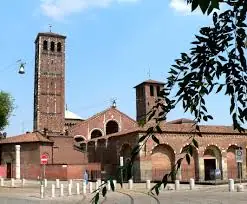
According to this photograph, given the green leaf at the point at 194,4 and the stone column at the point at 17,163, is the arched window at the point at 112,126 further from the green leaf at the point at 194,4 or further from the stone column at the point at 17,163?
the green leaf at the point at 194,4

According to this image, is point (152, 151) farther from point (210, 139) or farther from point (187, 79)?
point (187, 79)

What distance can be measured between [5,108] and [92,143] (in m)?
13.1

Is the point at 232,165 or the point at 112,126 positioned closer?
the point at 232,165

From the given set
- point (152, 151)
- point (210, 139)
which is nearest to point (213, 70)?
point (152, 151)

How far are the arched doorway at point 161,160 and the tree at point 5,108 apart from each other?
24.8 meters

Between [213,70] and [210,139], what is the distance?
4822 cm

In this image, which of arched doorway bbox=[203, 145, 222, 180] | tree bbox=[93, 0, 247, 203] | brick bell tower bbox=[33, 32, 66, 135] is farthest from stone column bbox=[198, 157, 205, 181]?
tree bbox=[93, 0, 247, 203]

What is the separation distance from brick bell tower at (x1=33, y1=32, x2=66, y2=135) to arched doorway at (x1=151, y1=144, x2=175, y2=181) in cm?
2518

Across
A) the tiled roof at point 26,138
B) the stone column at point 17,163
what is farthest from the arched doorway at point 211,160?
the stone column at point 17,163

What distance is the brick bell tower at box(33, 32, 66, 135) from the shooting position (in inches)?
2734

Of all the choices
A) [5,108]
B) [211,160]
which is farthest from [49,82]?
[211,160]

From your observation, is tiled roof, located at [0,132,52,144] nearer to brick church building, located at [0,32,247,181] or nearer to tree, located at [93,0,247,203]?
brick church building, located at [0,32,247,181]

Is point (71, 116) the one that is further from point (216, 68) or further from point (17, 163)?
point (216, 68)

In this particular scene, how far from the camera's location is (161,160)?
1868 inches
